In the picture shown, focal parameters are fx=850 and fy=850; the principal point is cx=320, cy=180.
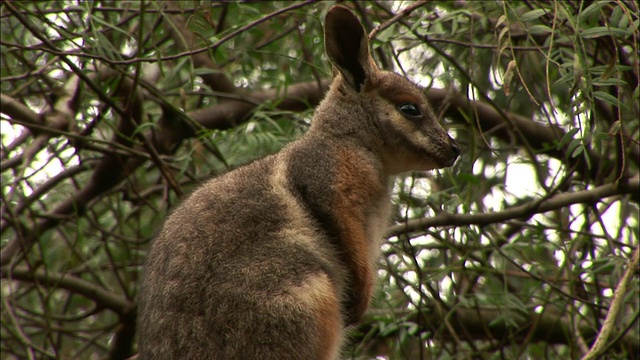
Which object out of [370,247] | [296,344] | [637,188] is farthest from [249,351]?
[637,188]

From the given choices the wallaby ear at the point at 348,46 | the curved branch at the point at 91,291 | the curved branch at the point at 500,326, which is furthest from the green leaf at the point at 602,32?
the curved branch at the point at 91,291

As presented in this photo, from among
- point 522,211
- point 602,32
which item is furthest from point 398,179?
point 602,32

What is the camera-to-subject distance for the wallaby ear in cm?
446

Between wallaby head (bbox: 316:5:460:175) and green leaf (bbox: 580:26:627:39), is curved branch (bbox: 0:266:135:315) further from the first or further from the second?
green leaf (bbox: 580:26:627:39)

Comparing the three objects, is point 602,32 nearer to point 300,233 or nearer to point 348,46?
point 348,46

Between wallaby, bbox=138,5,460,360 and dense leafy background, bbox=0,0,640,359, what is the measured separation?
0.28 metres

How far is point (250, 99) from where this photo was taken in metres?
6.51

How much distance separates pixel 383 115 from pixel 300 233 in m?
0.98

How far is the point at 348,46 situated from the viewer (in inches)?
186

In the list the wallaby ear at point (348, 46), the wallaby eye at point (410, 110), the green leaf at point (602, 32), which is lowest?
the green leaf at point (602, 32)

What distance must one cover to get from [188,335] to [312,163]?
1.20 meters

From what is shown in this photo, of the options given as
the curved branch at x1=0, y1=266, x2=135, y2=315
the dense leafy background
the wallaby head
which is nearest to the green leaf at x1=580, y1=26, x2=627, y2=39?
the dense leafy background

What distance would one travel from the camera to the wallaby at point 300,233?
12.6ft

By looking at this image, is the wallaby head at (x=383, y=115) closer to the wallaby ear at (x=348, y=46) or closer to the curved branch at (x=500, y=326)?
the wallaby ear at (x=348, y=46)
